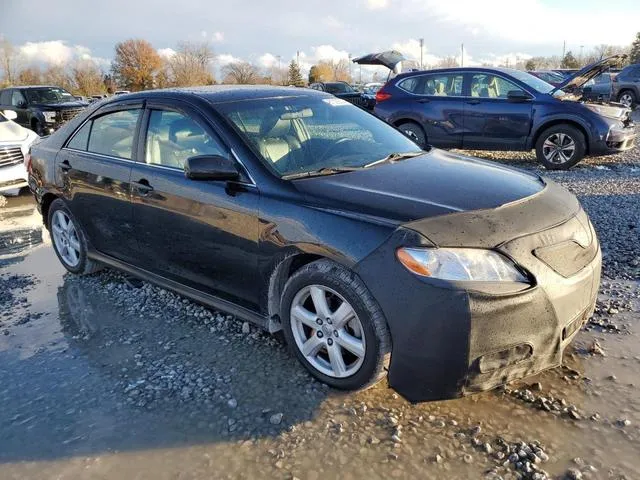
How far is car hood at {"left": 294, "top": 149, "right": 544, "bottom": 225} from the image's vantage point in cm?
275

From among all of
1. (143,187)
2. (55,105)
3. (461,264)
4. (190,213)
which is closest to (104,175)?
(143,187)

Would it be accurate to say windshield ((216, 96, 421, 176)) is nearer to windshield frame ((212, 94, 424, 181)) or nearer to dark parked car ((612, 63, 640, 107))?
windshield frame ((212, 94, 424, 181))

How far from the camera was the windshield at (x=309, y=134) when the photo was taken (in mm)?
3418

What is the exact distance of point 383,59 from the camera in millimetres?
21719

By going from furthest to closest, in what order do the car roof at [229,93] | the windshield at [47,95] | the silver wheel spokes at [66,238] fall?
the windshield at [47,95] < the silver wheel spokes at [66,238] < the car roof at [229,93]

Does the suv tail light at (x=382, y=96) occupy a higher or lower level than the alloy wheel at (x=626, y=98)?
higher

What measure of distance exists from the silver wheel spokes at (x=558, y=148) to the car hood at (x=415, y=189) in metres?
5.91

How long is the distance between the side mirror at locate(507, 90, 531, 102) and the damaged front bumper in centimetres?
701

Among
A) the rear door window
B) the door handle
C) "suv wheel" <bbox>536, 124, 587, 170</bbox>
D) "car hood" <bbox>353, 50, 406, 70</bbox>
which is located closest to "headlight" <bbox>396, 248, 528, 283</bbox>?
the door handle

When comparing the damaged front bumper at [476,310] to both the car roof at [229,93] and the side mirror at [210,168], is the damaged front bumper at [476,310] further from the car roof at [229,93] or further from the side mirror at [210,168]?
the car roof at [229,93]

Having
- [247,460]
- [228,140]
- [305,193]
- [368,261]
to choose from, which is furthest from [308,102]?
[247,460]

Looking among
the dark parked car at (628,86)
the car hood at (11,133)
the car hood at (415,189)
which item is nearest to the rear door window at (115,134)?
the car hood at (415,189)

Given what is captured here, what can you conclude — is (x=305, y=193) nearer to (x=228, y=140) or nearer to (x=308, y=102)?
(x=228, y=140)

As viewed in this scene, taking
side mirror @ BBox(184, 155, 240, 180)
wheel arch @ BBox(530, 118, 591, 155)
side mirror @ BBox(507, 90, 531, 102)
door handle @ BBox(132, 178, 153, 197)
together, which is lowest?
wheel arch @ BBox(530, 118, 591, 155)
